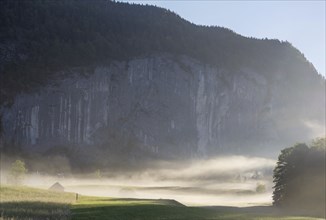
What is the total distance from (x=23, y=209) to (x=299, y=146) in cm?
5482

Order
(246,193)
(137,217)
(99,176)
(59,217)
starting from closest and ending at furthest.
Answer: (59,217) < (137,217) < (246,193) < (99,176)

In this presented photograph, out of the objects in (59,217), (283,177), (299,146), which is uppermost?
(299,146)

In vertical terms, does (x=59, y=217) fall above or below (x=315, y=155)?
below

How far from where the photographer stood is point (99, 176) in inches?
7795

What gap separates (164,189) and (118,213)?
13352 cm

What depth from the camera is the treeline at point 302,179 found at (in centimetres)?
7581

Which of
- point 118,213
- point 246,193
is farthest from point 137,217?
point 246,193

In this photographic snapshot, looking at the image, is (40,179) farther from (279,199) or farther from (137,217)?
(137,217)

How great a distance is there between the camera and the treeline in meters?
75.8

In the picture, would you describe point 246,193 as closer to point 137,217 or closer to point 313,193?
point 313,193

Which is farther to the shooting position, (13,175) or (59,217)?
(13,175)

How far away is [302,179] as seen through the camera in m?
79.5

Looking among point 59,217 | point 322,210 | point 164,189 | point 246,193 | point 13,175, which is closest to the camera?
point 59,217

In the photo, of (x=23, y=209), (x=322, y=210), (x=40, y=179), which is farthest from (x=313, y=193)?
(x=40, y=179)
